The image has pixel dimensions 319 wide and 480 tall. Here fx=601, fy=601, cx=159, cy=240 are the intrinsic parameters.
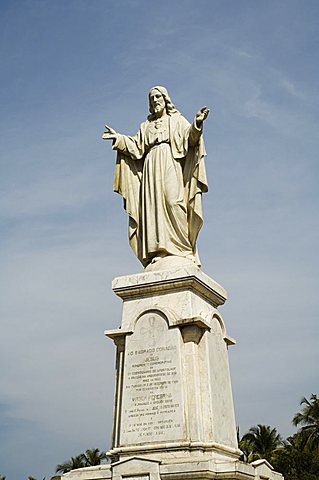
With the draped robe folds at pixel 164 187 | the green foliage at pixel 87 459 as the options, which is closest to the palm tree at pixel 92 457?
the green foliage at pixel 87 459

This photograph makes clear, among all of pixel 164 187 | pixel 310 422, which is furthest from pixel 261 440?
pixel 164 187

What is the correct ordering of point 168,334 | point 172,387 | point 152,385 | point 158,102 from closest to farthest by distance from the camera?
point 172,387 < point 152,385 < point 168,334 < point 158,102

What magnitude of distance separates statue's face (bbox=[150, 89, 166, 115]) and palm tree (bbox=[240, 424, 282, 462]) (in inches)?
1319

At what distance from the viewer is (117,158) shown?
1209cm

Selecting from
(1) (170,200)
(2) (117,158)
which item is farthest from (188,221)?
(2) (117,158)

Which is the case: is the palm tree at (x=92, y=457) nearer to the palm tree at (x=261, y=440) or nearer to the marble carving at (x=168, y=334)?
the palm tree at (x=261, y=440)

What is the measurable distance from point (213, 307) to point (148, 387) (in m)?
2.07

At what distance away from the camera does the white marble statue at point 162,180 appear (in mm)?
11008

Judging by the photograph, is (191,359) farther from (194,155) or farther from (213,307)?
(194,155)

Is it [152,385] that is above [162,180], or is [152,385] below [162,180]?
below

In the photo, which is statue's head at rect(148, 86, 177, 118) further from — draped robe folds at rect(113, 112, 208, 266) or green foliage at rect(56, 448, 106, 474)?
green foliage at rect(56, 448, 106, 474)

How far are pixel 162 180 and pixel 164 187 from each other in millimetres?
151

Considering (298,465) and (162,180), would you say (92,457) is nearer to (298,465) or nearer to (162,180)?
(298,465)

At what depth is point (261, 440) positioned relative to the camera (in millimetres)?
41750
